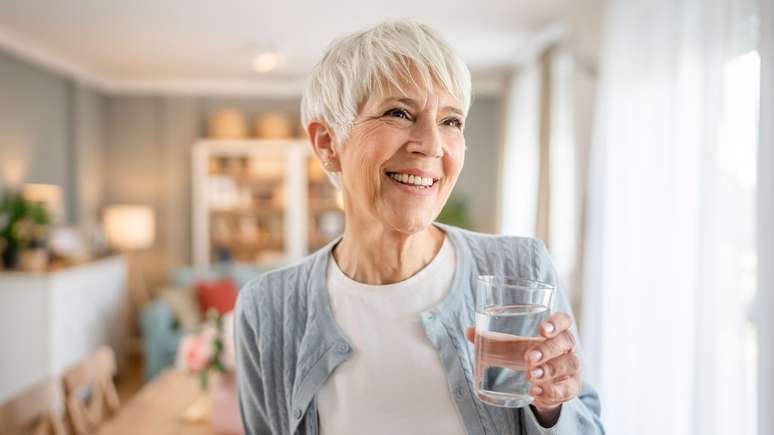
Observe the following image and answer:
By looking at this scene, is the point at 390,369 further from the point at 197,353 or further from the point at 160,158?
the point at 160,158

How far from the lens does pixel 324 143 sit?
0.95m

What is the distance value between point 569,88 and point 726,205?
2.35m

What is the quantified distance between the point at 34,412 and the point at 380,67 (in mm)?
1706

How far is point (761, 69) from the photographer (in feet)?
4.92

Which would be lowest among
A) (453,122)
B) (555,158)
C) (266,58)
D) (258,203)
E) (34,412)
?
(34,412)

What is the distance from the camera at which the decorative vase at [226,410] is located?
6.91 feet

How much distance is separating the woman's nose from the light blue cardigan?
0.66ft

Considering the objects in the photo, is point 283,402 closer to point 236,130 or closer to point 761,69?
point 761,69

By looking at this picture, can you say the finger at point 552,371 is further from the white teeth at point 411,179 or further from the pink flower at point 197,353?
the pink flower at point 197,353

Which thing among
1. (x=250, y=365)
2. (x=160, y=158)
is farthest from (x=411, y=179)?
(x=160, y=158)

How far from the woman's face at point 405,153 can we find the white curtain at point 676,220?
115 cm

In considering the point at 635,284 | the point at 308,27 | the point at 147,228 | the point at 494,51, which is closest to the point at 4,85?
the point at 147,228

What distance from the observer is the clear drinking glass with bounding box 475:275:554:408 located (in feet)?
2.40

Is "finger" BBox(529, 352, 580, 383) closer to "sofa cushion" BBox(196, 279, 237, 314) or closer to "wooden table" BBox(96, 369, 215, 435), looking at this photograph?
"wooden table" BBox(96, 369, 215, 435)
